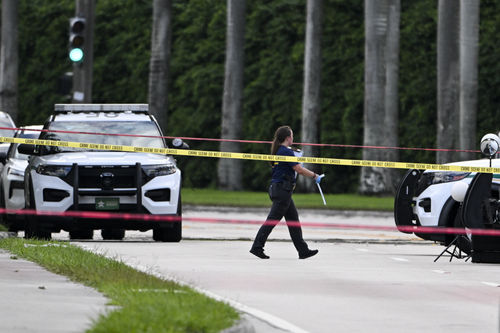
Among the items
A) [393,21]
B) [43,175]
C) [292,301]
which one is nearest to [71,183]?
[43,175]

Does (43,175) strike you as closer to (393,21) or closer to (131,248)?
(131,248)

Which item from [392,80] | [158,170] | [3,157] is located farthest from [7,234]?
[392,80]

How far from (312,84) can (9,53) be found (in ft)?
34.9

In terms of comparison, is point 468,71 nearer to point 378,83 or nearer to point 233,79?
point 378,83

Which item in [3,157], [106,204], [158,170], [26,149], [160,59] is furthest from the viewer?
[160,59]

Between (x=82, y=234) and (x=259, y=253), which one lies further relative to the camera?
(x=82, y=234)

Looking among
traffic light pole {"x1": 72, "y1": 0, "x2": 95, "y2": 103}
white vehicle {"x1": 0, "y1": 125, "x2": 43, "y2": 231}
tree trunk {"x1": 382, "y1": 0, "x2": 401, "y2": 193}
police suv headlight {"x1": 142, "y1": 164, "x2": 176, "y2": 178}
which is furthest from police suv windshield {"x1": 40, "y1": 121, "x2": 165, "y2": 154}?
tree trunk {"x1": 382, "y1": 0, "x2": 401, "y2": 193}

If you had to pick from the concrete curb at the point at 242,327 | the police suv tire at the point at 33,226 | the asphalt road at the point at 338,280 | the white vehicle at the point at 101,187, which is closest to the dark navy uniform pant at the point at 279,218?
the asphalt road at the point at 338,280

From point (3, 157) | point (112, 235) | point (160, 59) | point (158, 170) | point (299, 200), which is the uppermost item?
point (160, 59)

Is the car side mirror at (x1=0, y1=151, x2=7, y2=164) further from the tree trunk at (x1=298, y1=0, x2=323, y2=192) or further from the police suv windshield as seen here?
the tree trunk at (x1=298, y1=0, x2=323, y2=192)

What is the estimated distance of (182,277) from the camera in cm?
1527

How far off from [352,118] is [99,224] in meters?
25.1

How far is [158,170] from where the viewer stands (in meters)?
20.7

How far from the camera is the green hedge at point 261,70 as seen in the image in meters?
43.8
